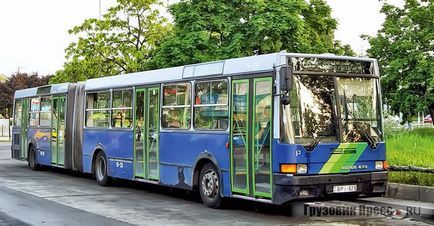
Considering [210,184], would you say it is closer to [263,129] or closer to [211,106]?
[211,106]

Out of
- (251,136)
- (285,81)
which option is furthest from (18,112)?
(285,81)

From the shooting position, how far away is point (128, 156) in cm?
1532

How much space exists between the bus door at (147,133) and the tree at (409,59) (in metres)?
11.6

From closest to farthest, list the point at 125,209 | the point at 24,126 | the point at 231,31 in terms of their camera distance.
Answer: the point at 125,209 → the point at 24,126 → the point at 231,31

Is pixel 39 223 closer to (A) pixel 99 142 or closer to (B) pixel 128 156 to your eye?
(B) pixel 128 156

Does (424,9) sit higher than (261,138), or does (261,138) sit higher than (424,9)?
(424,9)

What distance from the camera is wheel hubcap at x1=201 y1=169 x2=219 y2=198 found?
11.9 meters

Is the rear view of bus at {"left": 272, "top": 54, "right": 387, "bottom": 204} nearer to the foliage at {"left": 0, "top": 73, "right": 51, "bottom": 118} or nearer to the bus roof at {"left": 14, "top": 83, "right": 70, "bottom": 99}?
the bus roof at {"left": 14, "top": 83, "right": 70, "bottom": 99}

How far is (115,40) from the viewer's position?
120 ft

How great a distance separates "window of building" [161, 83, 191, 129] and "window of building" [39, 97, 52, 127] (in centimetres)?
804

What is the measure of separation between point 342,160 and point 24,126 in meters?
15.3

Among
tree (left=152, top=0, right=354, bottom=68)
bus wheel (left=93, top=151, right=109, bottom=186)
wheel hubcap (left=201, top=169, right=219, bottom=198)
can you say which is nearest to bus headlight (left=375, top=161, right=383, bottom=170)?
wheel hubcap (left=201, top=169, right=219, bottom=198)

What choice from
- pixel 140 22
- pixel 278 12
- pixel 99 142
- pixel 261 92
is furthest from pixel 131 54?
pixel 261 92

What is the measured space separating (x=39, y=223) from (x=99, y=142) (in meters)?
6.94
